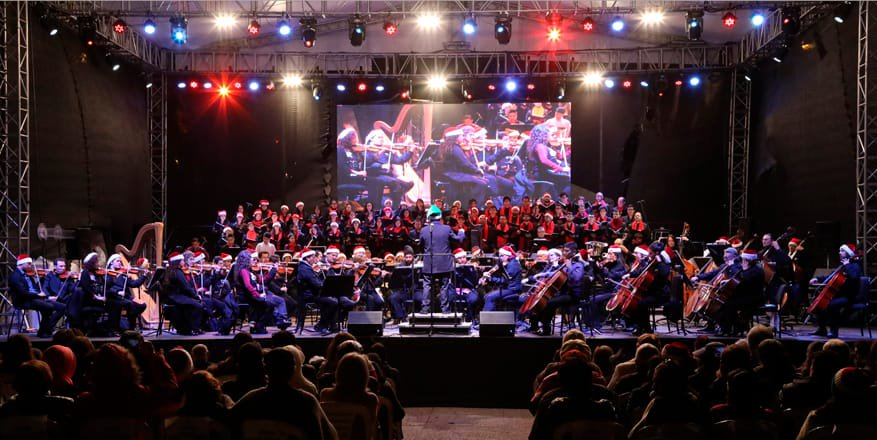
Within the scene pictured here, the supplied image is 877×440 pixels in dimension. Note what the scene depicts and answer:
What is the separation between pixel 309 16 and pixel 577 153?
849 centimetres

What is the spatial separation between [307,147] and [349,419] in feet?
59.4

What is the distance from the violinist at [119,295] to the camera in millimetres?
13375

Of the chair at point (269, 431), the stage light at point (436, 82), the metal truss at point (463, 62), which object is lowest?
the chair at point (269, 431)

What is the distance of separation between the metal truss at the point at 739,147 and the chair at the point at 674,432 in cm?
1753

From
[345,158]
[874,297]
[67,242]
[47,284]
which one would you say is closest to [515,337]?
[874,297]

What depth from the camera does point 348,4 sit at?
72.5ft

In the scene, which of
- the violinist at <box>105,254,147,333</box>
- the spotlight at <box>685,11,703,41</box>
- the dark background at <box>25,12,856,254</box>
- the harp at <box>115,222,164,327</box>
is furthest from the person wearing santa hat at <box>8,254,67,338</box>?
the spotlight at <box>685,11,703,41</box>

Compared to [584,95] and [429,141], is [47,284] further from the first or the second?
[584,95]

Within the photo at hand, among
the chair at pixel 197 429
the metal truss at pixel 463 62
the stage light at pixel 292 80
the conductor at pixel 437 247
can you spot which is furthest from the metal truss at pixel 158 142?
the chair at pixel 197 429

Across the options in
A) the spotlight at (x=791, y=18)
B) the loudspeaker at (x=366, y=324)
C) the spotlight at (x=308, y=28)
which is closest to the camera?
the loudspeaker at (x=366, y=324)

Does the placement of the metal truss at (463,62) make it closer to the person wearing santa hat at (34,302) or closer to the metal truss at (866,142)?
the metal truss at (866,142)

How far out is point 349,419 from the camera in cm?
514

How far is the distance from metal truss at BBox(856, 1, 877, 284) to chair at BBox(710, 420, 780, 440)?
10.8m

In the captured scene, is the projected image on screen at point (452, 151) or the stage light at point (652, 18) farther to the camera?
the projected image on screen at point (452, 151)
